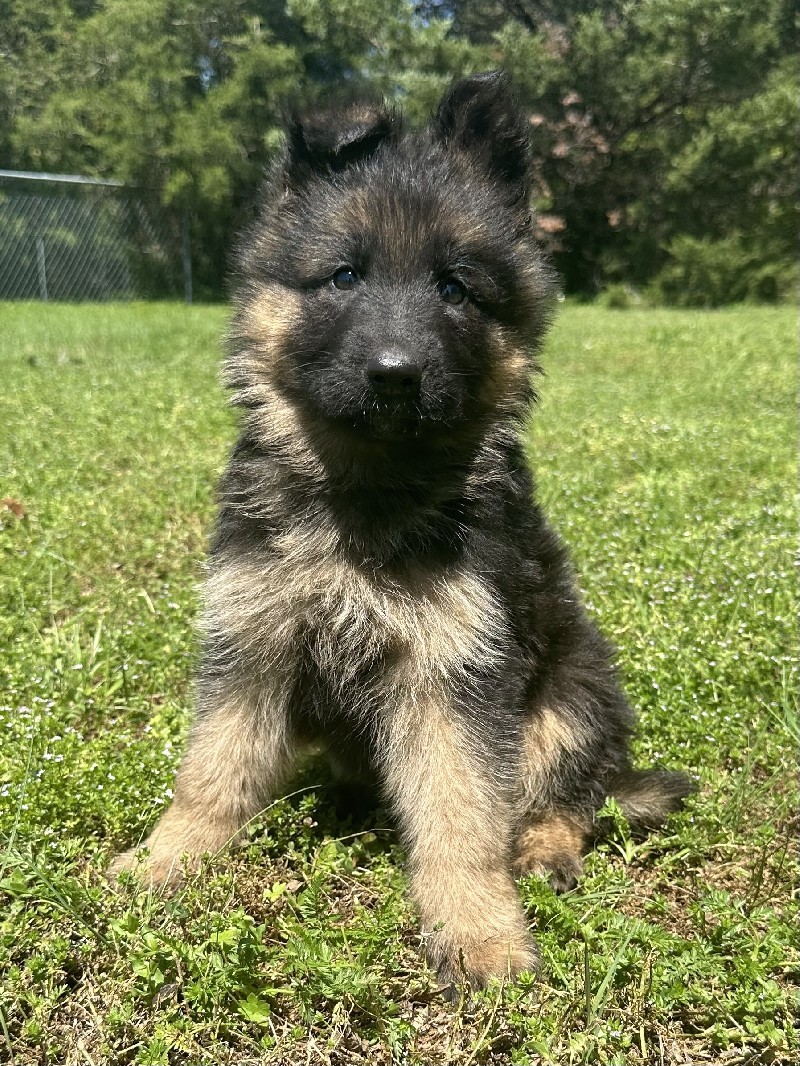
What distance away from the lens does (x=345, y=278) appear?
8.30ft

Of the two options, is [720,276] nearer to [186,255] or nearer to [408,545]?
[186,255]

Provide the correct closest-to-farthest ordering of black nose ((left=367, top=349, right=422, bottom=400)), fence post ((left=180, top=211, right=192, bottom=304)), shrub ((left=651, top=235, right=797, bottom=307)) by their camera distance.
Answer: black nose ((left=367, top=349, right=422, bottom=400)) < fence post ((left=180, top=211, right=192, bottom=304)) < shrub ((left=651, top=235, right=797, bottom=307))

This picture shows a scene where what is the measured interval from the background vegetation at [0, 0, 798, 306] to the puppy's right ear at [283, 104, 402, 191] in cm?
1895

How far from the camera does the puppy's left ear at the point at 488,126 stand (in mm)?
2670

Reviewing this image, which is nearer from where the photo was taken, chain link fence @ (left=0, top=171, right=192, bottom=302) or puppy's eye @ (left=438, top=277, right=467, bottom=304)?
puppy's eye @ (left=438, top=277, right=467, bottom=304)

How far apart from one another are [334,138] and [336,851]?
220 cm

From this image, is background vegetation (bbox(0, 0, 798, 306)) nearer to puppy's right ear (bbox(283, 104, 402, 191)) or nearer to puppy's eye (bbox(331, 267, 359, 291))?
puppy's right ear (bbox(283, 104, 402, 191))

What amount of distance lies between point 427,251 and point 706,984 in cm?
216

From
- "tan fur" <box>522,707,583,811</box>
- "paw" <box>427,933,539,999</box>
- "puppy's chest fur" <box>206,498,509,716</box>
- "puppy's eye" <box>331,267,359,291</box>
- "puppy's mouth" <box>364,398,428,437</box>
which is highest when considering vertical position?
"puppy's eye" <box>331,267,359,291</box>

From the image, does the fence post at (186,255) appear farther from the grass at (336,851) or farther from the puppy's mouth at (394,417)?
the puppy's mouth at (394,417)

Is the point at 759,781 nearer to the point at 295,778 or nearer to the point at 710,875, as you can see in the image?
the point at 710,875

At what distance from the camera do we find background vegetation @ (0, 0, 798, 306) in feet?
Result: 71.3

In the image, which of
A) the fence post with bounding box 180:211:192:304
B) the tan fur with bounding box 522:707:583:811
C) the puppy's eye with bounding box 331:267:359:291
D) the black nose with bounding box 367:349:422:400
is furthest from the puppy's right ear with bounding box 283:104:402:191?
the fence post with bounding box 180:211:192:304

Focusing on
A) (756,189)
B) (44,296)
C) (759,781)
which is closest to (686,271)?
(756,189)
